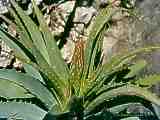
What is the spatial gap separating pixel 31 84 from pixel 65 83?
16 centimetres

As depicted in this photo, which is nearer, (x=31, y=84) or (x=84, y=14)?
(x=31, y=84)

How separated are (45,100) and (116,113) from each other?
0.35 m

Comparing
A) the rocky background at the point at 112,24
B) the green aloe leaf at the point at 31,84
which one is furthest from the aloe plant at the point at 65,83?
the rocky background at the point at 112,24

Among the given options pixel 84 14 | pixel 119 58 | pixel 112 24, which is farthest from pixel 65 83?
pixel 112 24

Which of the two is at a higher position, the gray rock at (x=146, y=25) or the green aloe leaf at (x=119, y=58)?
the gray rock at (x=146, y=25)

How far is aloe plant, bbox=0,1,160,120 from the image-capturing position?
2.09 meters

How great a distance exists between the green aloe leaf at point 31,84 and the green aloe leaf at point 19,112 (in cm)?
6

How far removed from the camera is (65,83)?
2152 mm

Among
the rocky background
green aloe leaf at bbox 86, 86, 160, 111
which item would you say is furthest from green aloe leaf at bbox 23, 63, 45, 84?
the rocky background

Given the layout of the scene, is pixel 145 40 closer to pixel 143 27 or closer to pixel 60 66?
pixel 143 27

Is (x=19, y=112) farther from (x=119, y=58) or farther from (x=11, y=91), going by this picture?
(x=119, y=58)

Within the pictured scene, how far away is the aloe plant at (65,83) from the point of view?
2086mm

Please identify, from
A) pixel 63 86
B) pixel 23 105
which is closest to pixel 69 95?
pixel 63 86

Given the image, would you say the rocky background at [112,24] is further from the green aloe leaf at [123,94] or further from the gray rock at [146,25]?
the green aloe leaf at [123,94]
